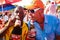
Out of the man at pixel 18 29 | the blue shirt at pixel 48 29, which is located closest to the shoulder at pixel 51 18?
the blue shirt at pixel 48 29

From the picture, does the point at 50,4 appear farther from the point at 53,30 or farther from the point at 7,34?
the point at 7,34

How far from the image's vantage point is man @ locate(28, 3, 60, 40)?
157 cm

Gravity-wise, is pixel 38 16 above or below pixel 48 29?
above

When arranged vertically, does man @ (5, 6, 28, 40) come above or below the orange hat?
below

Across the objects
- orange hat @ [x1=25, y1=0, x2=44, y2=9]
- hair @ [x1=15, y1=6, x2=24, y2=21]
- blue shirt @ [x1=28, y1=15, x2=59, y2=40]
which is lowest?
blue shirt @ [x1=28, y1=15, x2=59, y2=40]

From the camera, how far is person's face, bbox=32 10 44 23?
5.18 feet

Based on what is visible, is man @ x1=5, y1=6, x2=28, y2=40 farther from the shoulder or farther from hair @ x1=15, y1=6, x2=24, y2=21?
the shoulder

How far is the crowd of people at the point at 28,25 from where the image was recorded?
1544mm

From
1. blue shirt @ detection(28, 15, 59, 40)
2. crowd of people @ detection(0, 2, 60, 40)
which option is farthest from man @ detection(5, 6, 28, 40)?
blue shirt @ detection(28, 15, 59, 40)

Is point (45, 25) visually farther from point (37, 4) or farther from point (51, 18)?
point (37, 4)

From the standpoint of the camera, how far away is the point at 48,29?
62.3 inches

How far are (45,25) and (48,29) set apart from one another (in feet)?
0.13

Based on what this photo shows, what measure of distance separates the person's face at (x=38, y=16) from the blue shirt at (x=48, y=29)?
0.11 ft

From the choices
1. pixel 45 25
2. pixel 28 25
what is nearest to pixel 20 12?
pixel 28 25
